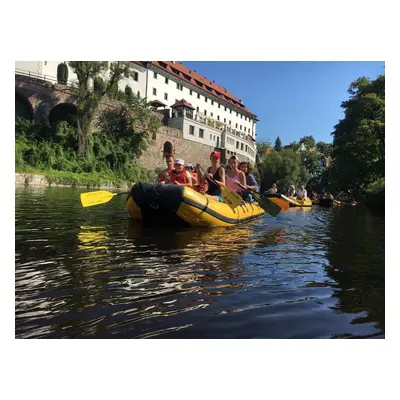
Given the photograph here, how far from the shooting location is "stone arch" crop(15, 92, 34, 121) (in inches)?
893

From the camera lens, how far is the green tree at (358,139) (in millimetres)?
11581

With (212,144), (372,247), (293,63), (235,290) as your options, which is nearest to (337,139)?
(372,247)

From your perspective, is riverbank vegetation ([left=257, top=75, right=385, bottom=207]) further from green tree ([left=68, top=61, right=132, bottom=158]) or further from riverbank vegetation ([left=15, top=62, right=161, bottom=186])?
green tree ([left=68, top=61, right=132, bottom=158])

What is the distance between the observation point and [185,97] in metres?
39.7

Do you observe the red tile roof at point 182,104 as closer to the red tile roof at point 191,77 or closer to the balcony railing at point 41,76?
the red tile roof at point 191,77

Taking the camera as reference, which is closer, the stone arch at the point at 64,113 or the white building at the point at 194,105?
the stone arch at the point at 64,113

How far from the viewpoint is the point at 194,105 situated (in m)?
40.4

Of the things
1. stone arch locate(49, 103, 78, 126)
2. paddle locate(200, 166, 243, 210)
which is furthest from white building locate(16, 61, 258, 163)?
paddle locate(200, 166, 243, 210)

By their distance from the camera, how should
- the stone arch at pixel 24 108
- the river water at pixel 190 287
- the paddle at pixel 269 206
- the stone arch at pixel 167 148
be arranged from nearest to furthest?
the river water at pixel 190 287
the paddle at pixel 269 206
the stone arch at pixel 24 108
the stone arch at pixel 167 148

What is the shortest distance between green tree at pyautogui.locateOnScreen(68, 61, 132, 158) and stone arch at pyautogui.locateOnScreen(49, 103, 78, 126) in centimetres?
42

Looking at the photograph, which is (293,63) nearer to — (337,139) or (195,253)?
(195,253)

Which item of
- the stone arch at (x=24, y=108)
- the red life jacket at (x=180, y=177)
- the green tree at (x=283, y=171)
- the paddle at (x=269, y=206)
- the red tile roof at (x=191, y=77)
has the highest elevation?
the red tile roof at (x=191, y=77)

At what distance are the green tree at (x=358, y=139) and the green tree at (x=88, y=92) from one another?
16277mm

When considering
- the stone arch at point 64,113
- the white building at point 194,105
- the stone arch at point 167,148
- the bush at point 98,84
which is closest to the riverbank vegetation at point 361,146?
the stone arch at point 167,148
